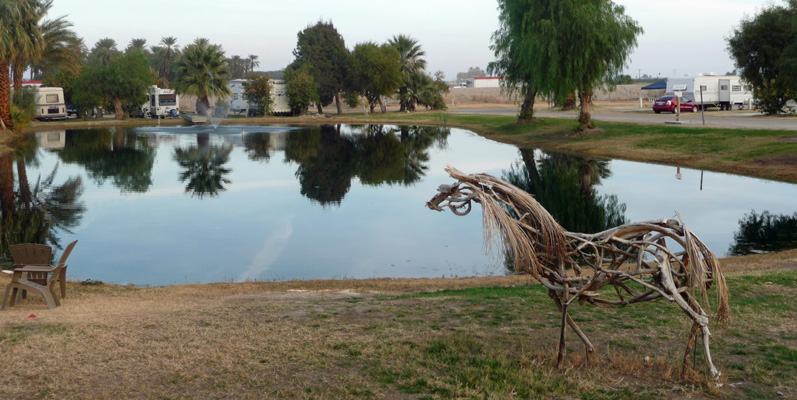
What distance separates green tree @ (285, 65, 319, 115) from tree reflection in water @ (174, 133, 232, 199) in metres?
26.2

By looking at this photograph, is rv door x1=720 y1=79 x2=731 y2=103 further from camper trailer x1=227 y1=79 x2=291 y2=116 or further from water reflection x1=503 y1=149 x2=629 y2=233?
camper trailer x1=227 y1=79 x2=291 y2=116

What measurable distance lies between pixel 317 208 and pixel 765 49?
3736 cm

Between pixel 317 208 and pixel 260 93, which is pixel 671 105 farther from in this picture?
pixel 260 93

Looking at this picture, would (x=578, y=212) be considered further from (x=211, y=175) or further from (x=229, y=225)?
(x=211, y=175)

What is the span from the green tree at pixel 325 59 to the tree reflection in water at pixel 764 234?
61.6 metres

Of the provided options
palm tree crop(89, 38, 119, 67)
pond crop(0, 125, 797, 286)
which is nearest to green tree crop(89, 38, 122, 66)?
palm tree crop(89, 38, 119, 67)

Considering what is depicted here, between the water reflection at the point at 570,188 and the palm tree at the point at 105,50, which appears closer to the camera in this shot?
the water reflection at the point at 570,188

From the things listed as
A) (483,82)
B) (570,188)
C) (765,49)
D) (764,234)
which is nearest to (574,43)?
(570,188)

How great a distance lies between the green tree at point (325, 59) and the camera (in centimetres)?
7956

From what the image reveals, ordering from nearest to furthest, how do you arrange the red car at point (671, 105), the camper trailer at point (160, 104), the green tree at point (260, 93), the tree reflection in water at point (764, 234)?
the tree reflection in water at point (764, 234) → the red car at point (671, 105) → the green tree at point (260, 93) → the camper trailer at point (160, 104)

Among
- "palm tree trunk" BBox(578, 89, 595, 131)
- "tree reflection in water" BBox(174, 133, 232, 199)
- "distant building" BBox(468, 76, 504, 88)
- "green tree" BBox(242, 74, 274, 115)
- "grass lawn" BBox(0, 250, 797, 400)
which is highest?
"distant building" BBox(468, 76, 504, 88)

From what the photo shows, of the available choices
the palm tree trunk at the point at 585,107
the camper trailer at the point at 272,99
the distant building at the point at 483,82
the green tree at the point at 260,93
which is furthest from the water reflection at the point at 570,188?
the distant building at the point at 483,82

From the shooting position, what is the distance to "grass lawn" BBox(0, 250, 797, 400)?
655cm

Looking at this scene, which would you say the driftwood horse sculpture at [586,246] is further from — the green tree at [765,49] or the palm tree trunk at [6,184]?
the green tree at [765,49]
